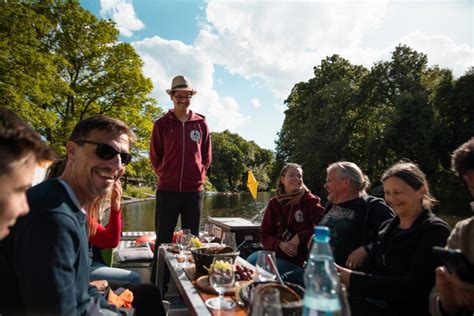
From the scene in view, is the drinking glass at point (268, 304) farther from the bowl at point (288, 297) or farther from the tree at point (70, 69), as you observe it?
the tree at point (70, 69)

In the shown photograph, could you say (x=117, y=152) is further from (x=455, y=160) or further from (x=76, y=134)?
(x=455, y=160)

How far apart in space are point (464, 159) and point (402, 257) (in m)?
0.82

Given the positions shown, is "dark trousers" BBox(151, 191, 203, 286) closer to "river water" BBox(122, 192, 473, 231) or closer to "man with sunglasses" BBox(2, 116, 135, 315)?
"man with sunglasses" BBox(2, 116, 135, 315)

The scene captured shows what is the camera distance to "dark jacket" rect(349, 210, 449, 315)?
1932mm

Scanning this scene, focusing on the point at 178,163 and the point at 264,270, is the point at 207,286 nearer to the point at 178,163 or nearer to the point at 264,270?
the point at 264,270

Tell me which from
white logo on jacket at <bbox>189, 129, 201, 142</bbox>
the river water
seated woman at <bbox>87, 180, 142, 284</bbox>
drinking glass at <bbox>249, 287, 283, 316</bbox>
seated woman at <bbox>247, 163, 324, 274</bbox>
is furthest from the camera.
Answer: the river water

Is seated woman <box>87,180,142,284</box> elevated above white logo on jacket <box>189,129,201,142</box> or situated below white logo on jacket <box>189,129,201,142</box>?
below

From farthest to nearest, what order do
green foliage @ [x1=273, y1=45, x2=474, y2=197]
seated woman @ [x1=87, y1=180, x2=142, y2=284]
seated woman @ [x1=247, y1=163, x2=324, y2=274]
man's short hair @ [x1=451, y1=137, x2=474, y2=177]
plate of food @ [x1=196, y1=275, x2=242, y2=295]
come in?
green foliage @ [x1=273, y1=45, x2=474, y2=197], seated woman @ [x1=247, y1=163, x2=324, y2=274], seated woman @ [x1=87, y1=180, x2=142, y2=284], plate of food @ [x1=196, y1=275, x2=242, y2=295], man's short hair @ [x1=451, y1=137, x2=474, y2=177]

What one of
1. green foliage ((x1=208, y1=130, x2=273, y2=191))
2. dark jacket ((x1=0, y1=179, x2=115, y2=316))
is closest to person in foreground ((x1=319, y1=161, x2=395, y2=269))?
dark jacket ((x1=0, y1=179, x2=115, y2=316))

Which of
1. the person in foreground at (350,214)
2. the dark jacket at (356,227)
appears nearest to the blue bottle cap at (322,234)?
the person in foreground at (350,214)

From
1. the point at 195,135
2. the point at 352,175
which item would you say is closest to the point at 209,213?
the point at 195,135

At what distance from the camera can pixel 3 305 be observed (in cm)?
127

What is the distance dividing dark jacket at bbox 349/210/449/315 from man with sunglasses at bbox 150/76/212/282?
2.45 metres

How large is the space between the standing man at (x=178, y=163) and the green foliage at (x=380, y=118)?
1890cm
